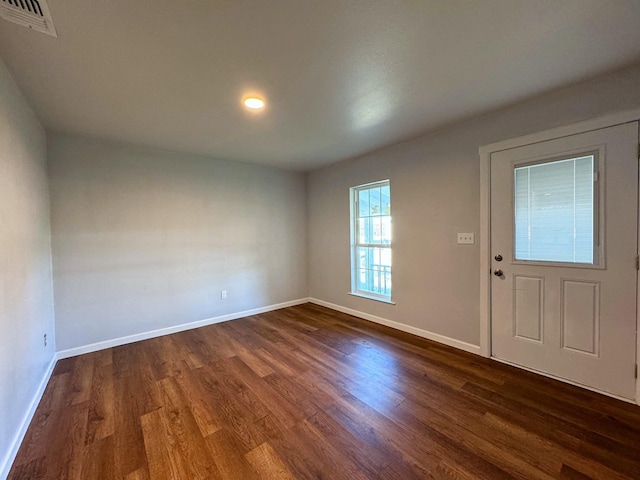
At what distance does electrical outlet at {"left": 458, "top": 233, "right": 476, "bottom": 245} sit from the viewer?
107 inches

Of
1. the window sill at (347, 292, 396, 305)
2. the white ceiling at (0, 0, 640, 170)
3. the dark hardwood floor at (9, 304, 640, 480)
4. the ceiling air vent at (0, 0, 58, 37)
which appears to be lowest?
the dark hardwood floor at (9, 304, 640, 480)

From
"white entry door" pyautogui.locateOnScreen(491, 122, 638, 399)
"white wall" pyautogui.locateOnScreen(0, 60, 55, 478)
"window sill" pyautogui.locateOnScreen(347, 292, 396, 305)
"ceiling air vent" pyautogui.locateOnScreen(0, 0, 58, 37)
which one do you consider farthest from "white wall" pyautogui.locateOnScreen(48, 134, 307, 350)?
"white entry door" pyautogui.locateOnScreen(491, 122, 638, 399)

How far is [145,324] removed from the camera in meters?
3.33

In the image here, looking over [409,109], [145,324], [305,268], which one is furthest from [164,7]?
[305,268]

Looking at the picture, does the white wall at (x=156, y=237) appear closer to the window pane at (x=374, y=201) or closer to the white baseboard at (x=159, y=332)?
the white baseboard at (x=159, y=332)

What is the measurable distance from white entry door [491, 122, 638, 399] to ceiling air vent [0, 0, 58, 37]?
325 cm

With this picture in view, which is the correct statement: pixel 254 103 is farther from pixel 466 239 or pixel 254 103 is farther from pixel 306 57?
pixel 466 239

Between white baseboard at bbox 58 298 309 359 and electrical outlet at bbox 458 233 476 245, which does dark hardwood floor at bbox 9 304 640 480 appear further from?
electrical outlet at bbox 458 233 476 245

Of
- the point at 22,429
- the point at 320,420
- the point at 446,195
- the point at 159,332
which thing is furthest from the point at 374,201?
the point at 22,429

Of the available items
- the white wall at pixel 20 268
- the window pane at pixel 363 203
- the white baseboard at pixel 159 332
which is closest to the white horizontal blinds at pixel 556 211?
the window pane at pixel 363 203

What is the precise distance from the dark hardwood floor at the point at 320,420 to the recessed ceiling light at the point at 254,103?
2387 mm

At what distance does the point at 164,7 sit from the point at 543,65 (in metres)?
2.33

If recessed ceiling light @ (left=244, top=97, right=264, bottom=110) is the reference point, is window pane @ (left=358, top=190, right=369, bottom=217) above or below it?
below

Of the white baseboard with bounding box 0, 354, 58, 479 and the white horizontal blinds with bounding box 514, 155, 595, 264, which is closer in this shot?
the white baseboard with bounding box 0, 354, 58, 479
